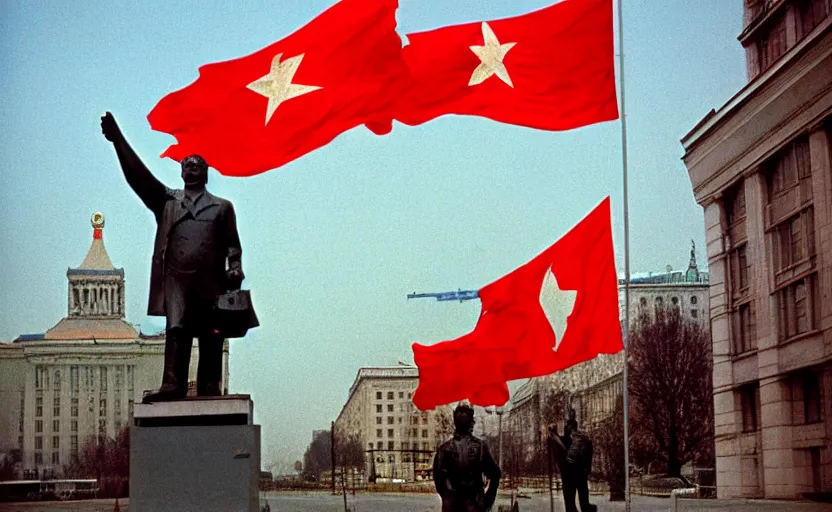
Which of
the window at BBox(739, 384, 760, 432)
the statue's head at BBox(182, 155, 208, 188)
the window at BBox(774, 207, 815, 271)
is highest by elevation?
the window at BBox(774, 207, 815, 271)

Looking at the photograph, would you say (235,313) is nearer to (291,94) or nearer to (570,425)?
(291,94)

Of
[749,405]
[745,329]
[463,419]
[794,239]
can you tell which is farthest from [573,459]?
[745,329]

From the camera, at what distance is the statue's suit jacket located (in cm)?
923

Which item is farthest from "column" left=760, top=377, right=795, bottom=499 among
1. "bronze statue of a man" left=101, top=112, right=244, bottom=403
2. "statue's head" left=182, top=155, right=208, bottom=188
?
"statue's head" left=182, top=155, right=208, bottom=188

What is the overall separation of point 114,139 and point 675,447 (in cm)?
1969

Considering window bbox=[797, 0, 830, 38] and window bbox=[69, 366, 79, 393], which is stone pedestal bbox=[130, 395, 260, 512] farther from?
window bbox=[69, 366, 79, 393]

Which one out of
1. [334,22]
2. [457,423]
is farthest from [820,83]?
[457,423]

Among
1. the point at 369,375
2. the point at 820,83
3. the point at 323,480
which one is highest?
the point at 820,83

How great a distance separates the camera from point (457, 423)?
11062 mm

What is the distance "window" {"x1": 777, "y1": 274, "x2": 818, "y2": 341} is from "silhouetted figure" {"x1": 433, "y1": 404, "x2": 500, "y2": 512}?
32.3 feet

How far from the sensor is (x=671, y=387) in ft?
91.2

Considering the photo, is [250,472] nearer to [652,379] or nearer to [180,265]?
[180,265]

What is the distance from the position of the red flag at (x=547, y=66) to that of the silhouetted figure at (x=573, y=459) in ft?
10.6

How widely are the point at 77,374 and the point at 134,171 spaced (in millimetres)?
36644
